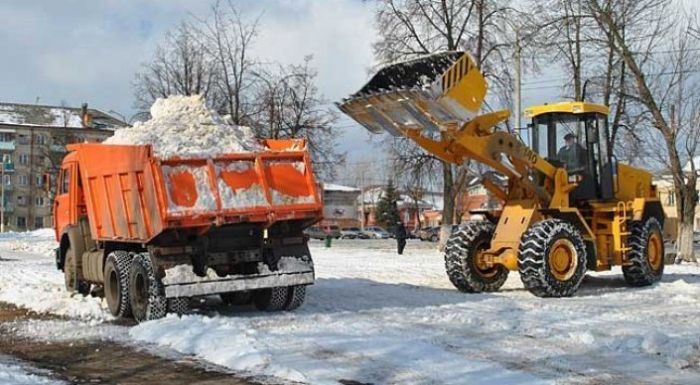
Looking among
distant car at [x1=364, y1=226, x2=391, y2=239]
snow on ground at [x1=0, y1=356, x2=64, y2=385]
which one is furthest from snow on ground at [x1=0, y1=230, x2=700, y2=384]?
distant car at [x1=364, y1=226, x2=391, y2=239]

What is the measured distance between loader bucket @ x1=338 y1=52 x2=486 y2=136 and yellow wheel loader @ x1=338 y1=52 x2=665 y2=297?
0.7 inches

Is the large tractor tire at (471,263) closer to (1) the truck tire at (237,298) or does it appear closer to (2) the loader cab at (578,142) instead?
(2) the loader cab at (578,142)

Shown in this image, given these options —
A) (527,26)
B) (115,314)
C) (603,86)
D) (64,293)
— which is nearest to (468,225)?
(115,314)

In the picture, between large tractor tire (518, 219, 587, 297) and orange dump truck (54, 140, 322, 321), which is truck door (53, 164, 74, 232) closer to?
orange dump truck (54, 140, 322, 321)

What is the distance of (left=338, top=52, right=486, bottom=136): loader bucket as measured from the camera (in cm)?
1363

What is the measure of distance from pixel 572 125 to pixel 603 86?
13.1 m

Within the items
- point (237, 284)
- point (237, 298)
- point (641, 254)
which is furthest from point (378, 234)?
point (237, 284)

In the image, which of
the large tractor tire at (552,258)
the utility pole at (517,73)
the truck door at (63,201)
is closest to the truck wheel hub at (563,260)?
the large tractor tire at (552,258)

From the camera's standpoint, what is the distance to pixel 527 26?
3116 centimetres

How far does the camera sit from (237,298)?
1470 cm

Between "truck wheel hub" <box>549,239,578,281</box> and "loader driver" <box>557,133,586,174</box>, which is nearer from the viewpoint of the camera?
"truck wheel hub" <box>549,239,578,281</box>

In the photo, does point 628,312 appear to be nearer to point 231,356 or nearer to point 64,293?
point 231,356

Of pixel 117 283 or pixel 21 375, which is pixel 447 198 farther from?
Answer: pixel 21 375

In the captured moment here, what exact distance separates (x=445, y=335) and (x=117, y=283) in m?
5.17
